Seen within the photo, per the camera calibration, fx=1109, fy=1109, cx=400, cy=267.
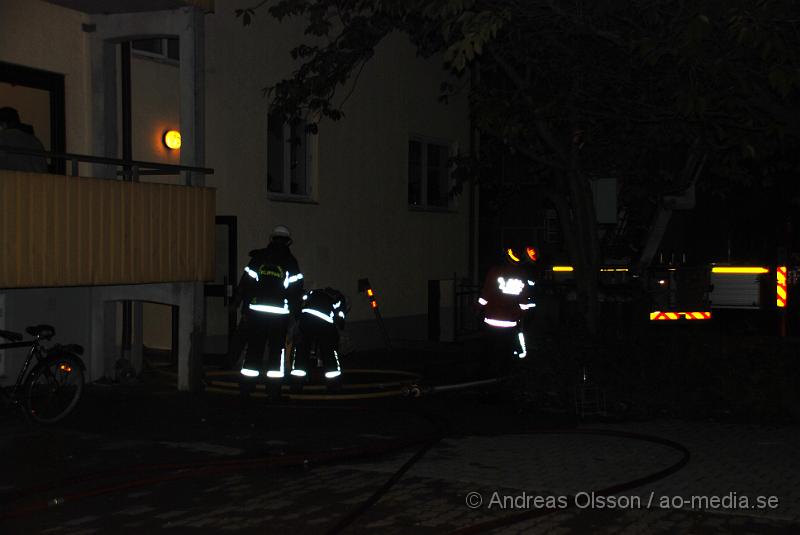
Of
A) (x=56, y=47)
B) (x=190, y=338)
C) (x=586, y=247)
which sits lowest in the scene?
(x=190, y=338)

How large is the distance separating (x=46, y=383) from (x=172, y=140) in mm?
5388

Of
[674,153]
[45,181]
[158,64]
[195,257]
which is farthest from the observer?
[674,153]

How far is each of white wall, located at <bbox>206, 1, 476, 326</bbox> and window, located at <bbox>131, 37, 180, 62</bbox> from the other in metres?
0.48

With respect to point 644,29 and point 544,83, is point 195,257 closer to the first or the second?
point 544,83

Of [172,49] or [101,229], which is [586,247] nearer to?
[101,229]

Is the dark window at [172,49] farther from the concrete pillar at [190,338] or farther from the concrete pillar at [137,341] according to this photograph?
the concrete pillar at [190,338]

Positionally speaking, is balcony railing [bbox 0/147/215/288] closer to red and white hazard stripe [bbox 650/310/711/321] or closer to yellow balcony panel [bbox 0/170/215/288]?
yellow balcony panel [bbox 0/170/215/288]

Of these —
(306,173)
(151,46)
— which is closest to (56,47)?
(151,46)

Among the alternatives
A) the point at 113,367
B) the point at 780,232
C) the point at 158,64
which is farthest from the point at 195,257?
the point at 780,232

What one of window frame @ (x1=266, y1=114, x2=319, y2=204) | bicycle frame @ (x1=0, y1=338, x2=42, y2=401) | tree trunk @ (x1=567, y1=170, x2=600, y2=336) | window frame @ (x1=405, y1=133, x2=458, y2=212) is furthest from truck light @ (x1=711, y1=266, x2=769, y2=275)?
bicycle frame @ (x1=0, y1=338, x2=42, y2=401)

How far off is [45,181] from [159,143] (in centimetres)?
383

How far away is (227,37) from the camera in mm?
15664

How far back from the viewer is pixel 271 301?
467 inches

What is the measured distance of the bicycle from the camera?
33.5ft
